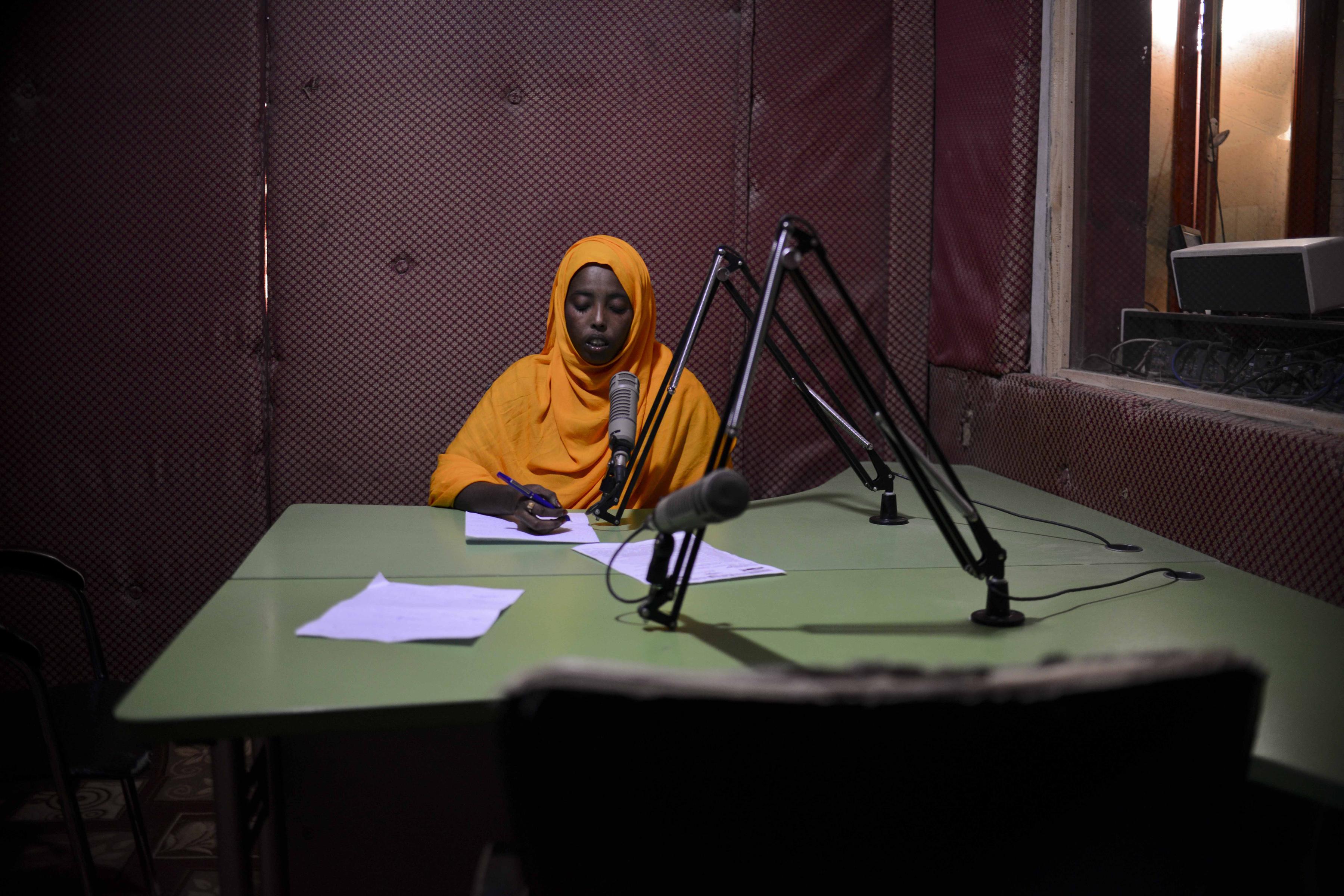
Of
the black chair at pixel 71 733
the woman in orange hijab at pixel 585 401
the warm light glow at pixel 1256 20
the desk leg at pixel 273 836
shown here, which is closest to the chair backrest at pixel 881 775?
the desk leg at pixel 273 836

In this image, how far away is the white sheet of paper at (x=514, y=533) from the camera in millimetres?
1765

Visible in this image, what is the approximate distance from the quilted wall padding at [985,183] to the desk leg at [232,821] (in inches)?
80.4

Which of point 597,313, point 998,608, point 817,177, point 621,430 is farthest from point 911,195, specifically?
point 998,608

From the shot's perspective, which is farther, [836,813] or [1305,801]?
[1305,801]

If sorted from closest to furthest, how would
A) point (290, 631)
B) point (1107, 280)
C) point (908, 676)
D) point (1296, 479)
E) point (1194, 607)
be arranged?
point (908, 676) → point (290, 631) → point (1194, 607) → point (1296, 479) → point (1107, 280)

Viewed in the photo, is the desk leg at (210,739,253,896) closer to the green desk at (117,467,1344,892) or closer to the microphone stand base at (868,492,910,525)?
the green desk at (117,467,1344,892)

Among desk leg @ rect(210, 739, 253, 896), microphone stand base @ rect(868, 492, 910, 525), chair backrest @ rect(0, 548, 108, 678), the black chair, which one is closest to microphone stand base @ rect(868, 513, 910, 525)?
microphone stand base @ rect(868, 492, 910, 525)

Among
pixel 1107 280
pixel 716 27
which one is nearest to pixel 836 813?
pixel 1107 280

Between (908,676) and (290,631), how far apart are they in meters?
0.94

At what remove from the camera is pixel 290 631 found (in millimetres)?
1252

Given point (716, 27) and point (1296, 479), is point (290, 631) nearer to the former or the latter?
point (1296, 479)

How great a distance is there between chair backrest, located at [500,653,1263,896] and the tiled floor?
5.08 feet

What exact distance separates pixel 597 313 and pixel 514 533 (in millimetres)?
738

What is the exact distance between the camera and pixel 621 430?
182 centimetres
